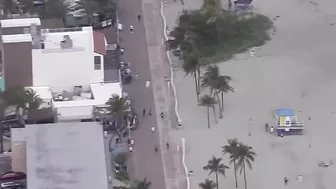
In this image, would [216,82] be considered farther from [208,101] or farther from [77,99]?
[77,99]

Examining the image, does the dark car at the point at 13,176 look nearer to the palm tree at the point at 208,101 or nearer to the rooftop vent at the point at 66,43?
the rooftop vent at the point at 66,43

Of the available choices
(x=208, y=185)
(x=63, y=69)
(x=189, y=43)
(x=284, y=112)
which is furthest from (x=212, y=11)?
(x=208, y=185)

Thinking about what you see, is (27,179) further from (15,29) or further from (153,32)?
(153,32)

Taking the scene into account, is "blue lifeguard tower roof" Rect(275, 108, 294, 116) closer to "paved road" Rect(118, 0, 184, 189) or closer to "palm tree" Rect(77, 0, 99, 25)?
"paved road" Rect(118, 0, 184, 189)

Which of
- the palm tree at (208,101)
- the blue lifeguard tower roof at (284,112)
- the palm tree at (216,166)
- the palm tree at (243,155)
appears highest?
the palm tree at (208,101)

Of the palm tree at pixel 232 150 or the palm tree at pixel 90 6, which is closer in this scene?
the palm tree at pixel 232 150

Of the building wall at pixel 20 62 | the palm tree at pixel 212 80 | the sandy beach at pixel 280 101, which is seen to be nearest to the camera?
the sandy beach at pixel 280 101

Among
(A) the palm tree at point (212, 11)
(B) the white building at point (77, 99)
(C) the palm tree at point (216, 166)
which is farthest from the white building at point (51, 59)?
(C) the palm tree at point (216, 166)
